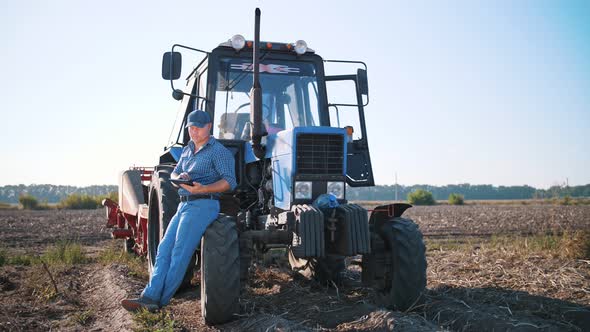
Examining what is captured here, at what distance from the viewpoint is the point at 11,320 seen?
5.93 m

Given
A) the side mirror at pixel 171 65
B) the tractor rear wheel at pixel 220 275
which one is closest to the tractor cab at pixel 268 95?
the side mirror at pixel 171 65

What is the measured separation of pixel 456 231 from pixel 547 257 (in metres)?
9.62

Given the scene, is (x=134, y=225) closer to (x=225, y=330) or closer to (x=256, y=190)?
(x=256, y=190)

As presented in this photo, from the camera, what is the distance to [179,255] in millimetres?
5438

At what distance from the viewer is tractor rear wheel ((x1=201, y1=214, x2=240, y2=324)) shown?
5.15 meters

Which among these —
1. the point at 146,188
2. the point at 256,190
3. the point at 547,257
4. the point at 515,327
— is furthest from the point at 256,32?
the point at 547,257

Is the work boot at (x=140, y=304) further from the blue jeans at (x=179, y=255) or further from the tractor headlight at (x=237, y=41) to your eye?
the tractor headlight at (x=237, y=41)

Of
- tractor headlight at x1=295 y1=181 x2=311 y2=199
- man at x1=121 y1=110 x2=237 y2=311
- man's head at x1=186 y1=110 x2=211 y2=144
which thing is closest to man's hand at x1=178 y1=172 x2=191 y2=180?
man at x1=121 y1=110 x2=237 y2=311

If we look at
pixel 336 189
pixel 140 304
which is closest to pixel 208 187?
pixel 140 304

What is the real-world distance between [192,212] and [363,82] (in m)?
3.11

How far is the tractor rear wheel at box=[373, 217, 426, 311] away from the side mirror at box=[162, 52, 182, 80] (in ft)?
10.4

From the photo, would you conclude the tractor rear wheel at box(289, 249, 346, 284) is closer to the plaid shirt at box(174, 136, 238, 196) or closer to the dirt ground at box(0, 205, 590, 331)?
the dirt ground at box(0, 205, 590, 331)

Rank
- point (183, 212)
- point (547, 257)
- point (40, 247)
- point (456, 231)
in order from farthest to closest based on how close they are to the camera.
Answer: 1. point (456, 231)
2. point (40, 247)
3. point (547, 257)
4. point (183, 212)

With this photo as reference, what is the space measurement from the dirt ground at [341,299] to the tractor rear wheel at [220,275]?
16 cm
